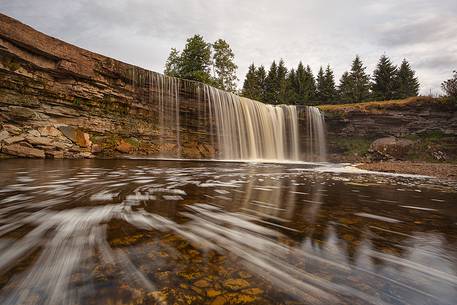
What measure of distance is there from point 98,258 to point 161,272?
1.55ft

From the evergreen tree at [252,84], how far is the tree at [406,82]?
23689 mm

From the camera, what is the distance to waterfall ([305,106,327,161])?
28750 mm

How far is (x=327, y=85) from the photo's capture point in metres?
45.2

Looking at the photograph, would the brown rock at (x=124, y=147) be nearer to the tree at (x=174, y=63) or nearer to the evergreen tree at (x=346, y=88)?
the tree at (x=174, y=63)

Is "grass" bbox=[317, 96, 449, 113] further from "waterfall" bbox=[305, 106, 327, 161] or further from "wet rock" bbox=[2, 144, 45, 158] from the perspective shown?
"wet rock" bbox=[2, 144, 45, 158]

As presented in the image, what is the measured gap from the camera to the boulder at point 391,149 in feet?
87.6

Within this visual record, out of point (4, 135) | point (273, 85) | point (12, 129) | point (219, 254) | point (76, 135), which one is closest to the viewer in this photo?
point (219, 254)

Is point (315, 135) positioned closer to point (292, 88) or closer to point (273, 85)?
point (292, 88)

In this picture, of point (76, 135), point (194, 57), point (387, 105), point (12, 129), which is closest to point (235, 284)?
point (12, 129)

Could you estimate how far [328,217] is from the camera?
9.70 ft

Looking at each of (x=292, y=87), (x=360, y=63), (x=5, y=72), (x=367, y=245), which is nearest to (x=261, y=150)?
(x=5, y=72)

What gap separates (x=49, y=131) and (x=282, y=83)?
137 feet

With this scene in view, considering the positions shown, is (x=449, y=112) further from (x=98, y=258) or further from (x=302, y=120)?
(x=98, y=258)

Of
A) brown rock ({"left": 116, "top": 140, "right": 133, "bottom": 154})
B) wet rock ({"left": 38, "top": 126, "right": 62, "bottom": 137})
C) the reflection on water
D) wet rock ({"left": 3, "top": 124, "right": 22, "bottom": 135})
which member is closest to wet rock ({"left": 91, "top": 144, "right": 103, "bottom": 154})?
brown rock ({"left": 116, "top": 140, "right": 133, "bottom": 154})
